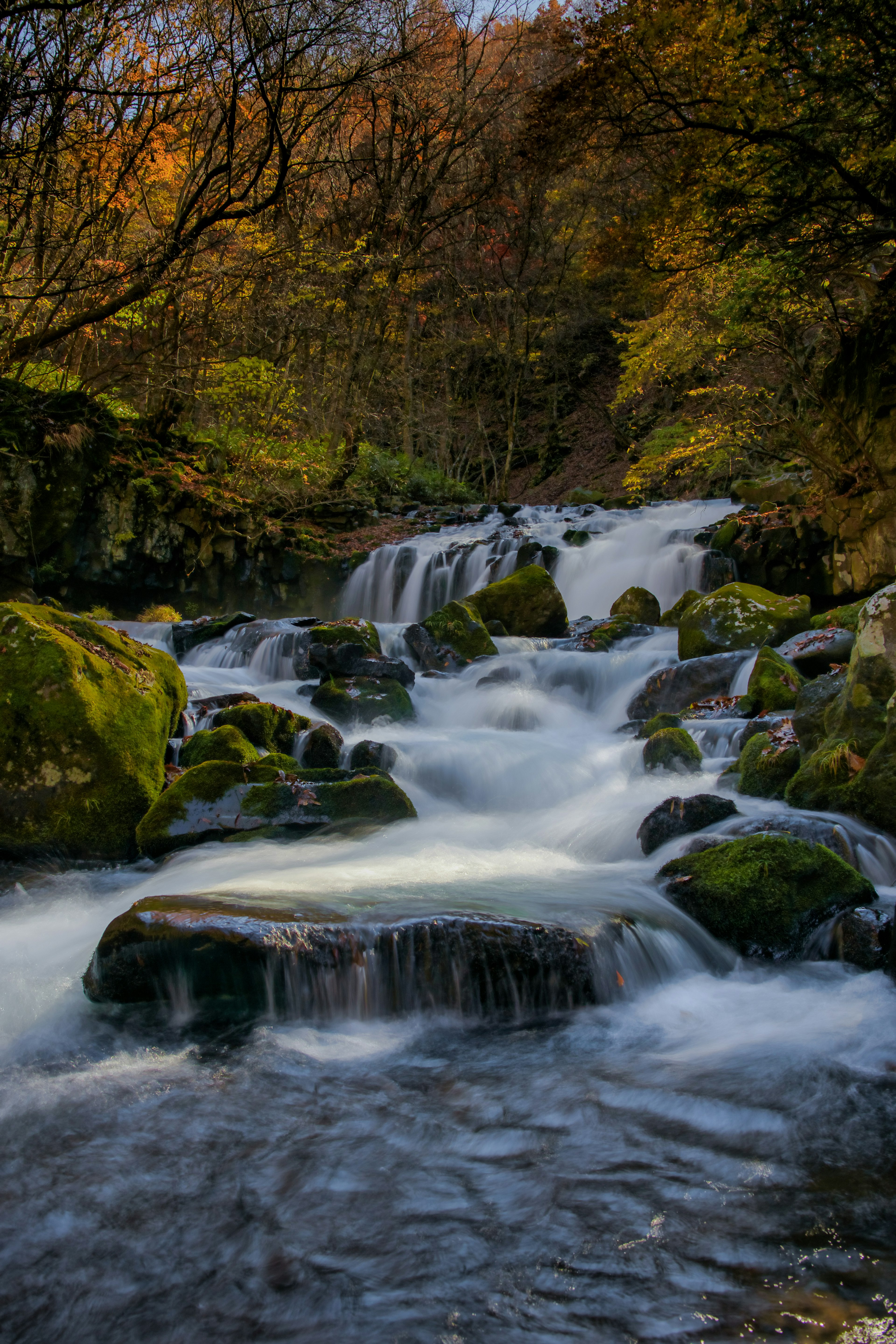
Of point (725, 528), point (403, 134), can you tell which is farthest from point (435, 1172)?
point (403, 134)

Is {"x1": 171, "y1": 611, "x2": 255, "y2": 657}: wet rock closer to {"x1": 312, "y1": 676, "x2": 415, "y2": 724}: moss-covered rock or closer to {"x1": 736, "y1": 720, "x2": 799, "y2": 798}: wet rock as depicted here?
{"x1": 312, "y1": 676, "x2": 415, "y2": 724}: moss-covered rock

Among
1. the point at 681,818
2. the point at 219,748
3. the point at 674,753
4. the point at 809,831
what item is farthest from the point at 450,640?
the point at 809,831

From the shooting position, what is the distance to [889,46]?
6.52 m

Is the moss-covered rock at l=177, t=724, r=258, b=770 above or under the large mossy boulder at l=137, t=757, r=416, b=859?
above

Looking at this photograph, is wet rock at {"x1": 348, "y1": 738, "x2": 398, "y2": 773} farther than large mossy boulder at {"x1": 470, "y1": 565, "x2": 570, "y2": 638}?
No

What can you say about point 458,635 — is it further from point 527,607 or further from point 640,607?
point 640,607

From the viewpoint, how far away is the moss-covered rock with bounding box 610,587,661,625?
14.0m

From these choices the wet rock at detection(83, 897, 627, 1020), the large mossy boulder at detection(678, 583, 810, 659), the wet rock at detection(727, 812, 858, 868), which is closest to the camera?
the wet rock at detection(83, 897, 627, 1020)

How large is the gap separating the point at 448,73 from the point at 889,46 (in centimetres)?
1492

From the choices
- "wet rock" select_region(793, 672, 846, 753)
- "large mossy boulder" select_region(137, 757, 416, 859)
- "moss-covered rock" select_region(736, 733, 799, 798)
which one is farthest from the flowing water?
"wet rock" select_region(793, 672, 846, 753)

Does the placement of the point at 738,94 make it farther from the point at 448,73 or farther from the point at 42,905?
the point at 448,73

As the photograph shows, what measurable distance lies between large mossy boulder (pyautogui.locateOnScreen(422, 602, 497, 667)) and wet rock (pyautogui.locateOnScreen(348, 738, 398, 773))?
388 cm

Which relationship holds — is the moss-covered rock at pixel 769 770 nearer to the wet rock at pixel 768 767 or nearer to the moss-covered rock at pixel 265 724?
the wet rock at pixel 768 767

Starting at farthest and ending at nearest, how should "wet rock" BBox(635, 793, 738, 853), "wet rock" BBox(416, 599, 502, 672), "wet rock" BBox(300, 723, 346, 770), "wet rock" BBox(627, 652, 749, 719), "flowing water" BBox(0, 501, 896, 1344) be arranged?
"wet rock" BBox(416, 599, 502, 672), "wet rock" BBox(627, 652, 749, 719), "wet rock" BBox(300, 723, 346, 770), "wet rock" BBox(635, 793, 738, 853), "flowing water" BBox(0, 501, 896, 1344)
